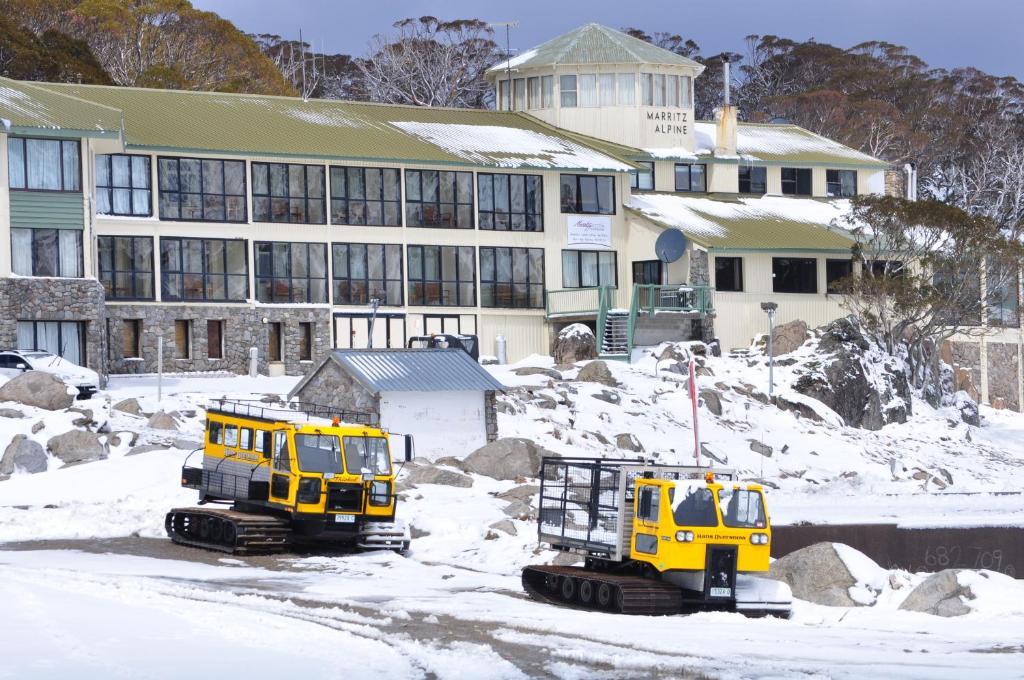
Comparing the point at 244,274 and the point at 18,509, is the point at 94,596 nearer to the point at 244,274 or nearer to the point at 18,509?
the point at 18,509

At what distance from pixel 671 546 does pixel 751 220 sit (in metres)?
42.7

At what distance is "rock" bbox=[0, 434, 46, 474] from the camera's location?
36.6 m

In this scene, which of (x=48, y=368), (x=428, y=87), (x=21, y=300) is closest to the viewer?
(x=48, y=368)

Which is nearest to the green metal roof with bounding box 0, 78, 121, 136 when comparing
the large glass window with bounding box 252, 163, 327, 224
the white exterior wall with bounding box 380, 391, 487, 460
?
the large glass window with bounding box 252, 163, 327, 224

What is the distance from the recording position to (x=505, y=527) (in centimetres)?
3058

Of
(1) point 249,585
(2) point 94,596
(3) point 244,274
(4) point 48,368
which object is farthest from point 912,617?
(3) point 244,274

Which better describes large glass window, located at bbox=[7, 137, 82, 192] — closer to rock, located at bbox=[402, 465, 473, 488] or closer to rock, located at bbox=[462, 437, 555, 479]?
rock, located at bbox=[462, 437, 555, 479]

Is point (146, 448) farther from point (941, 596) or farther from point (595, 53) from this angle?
point (595, 53)

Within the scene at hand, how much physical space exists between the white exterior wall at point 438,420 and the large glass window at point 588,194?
20.2 metres

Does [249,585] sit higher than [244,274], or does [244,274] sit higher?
[244,274]

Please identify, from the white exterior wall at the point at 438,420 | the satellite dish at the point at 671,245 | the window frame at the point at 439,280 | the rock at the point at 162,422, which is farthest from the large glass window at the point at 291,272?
the white exterior wall at the point at 438,420

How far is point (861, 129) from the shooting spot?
91812 millimetres

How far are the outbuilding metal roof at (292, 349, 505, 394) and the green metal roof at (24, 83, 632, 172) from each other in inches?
596

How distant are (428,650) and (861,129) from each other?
7732 cm
